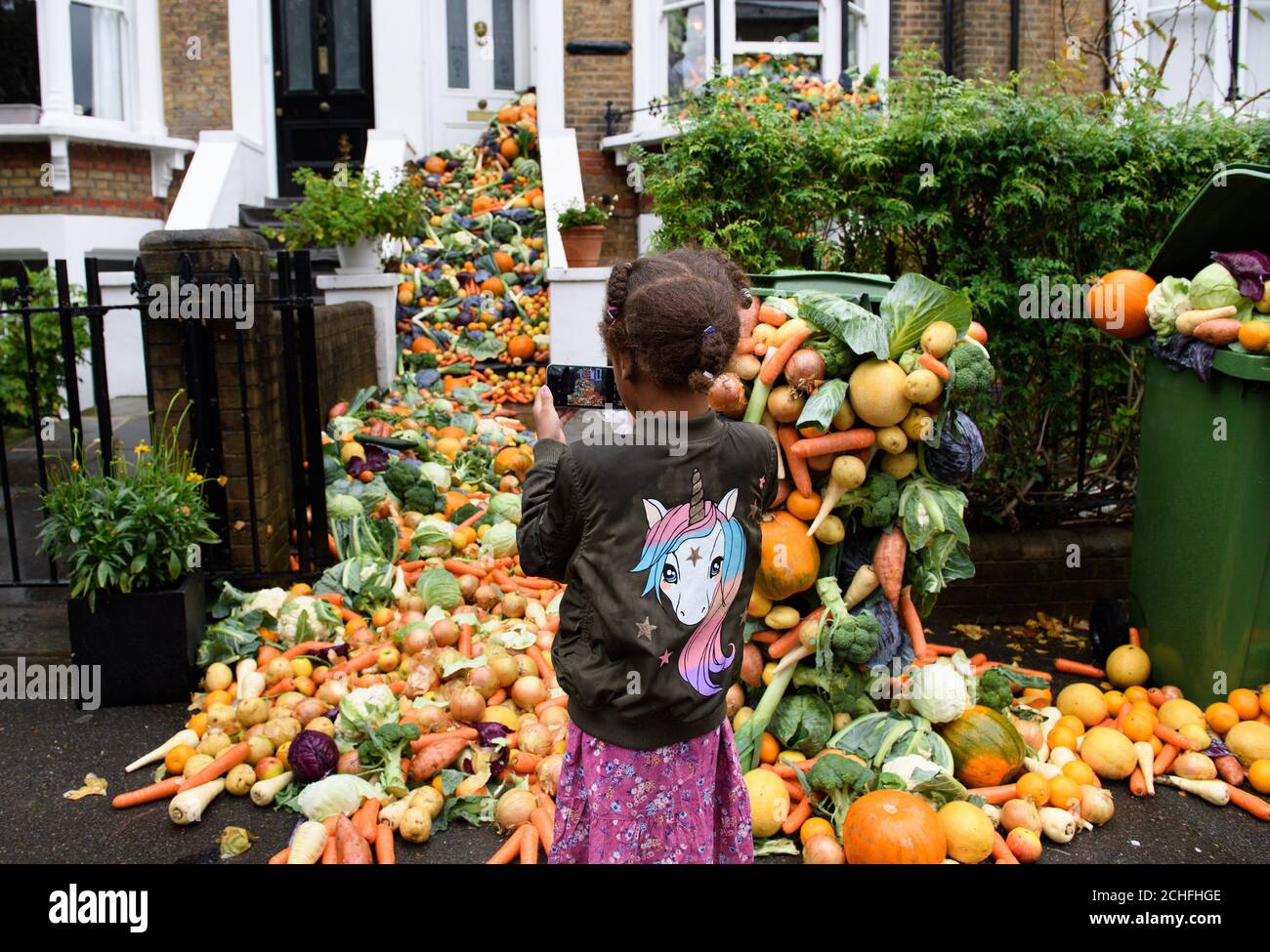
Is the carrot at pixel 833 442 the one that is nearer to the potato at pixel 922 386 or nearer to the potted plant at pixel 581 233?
the potato at pixel 922 386

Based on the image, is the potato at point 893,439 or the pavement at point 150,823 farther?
the potato at point 893,439

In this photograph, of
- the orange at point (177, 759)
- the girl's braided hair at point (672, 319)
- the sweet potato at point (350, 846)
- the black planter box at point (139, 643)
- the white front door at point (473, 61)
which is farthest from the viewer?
the white front door at point (473, 61)

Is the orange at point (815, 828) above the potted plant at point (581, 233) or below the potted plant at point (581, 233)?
below

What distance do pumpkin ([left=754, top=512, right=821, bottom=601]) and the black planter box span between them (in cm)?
237

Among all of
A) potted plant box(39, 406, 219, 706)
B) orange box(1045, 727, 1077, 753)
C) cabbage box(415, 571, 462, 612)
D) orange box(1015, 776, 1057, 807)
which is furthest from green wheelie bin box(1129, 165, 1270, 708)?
potted plant box(39, 406, 219, 706)

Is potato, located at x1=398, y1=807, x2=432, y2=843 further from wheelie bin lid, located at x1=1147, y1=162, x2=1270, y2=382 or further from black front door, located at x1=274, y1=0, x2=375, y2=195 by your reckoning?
black front door, located at x1=274, y1=0, x2=375, y2=195

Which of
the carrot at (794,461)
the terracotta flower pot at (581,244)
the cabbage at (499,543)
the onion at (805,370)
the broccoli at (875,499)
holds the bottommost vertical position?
the cabbage at (499,543)

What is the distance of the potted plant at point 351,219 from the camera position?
26.8ft

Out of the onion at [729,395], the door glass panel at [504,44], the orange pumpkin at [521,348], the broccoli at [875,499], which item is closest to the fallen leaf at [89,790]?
the onion at [729,395]

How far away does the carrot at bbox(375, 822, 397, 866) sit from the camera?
3139 mm

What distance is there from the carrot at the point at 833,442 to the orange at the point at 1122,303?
1.53 metres

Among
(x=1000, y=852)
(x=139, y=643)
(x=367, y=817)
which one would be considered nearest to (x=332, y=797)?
(x=367, y=817)

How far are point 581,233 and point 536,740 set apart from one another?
6375 millimetres

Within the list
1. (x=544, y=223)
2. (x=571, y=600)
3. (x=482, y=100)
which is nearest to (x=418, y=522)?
(x=571, y=600)
